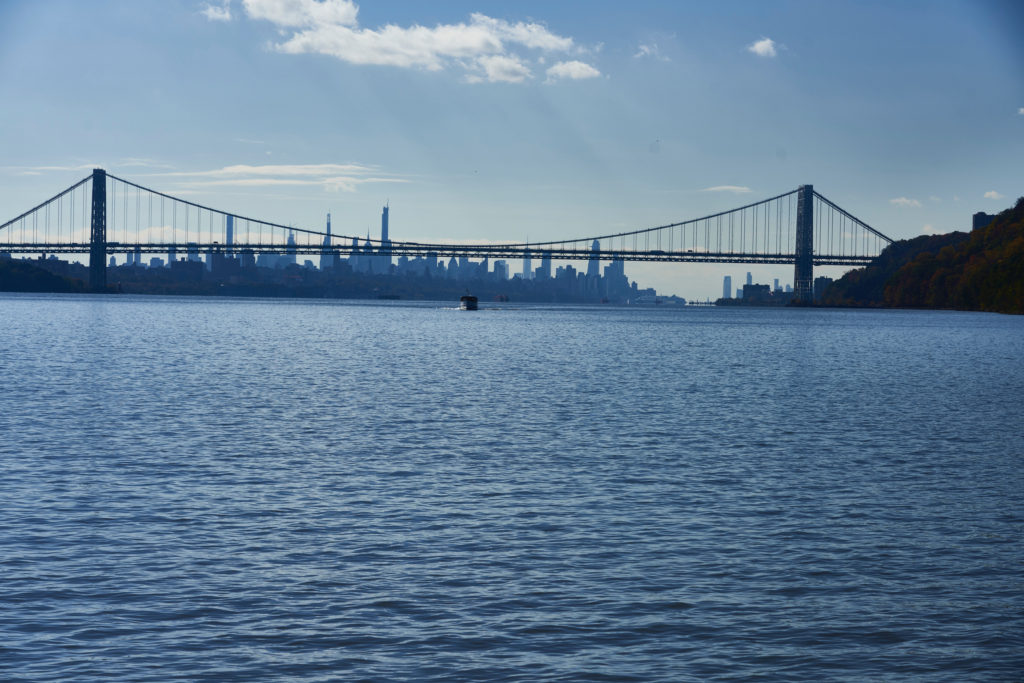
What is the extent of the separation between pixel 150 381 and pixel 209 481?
2110 centimetres

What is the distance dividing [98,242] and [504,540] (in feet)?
569

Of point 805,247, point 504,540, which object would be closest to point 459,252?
point 805,247

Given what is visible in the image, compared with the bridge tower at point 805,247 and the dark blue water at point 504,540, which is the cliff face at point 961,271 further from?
the dark blue water at point 504,540

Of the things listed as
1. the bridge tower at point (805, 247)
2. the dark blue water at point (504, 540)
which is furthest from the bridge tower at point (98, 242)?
the dark blue water at point (504, 540)

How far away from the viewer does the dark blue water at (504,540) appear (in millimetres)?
9250

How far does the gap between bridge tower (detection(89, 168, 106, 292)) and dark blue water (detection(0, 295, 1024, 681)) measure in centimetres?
14992

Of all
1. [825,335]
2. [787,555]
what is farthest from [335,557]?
[825,335]

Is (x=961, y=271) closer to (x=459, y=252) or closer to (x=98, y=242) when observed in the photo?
(x=459, y=252)

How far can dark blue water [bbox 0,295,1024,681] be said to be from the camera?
925 cm

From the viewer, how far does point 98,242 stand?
567 ft

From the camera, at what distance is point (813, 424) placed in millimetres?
26656

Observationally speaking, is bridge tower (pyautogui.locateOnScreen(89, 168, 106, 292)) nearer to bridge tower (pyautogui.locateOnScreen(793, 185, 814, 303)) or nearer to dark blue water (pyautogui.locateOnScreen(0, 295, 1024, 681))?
bridge tower (pyautogui.locateOnScreen(793, 185, 814, 303))

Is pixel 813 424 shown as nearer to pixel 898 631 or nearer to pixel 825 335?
pixel 898 631

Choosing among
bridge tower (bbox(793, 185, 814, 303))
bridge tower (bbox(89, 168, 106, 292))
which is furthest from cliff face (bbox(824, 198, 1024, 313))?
bridge tower (bbox(89, 168, 106, 292))
